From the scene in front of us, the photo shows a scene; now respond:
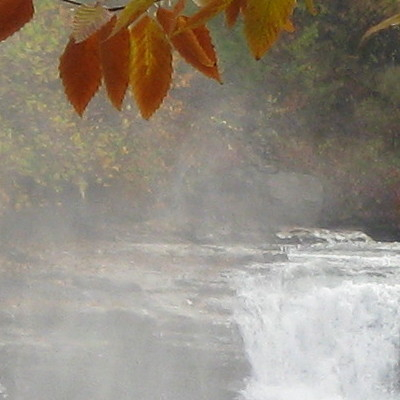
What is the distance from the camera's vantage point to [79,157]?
2.55m

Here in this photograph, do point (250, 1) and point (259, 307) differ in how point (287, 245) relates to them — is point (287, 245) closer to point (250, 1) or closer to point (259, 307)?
point (259, 307)

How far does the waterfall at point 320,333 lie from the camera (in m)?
2.54

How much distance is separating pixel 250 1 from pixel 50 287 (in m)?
2.39

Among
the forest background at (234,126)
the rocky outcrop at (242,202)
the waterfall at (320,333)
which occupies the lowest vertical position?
the waterfall at (320,333)

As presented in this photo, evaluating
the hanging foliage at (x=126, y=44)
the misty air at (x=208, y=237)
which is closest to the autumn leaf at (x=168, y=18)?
the hanging foliage at (x=126, y=44)

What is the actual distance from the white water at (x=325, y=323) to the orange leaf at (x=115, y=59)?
2.28 metres

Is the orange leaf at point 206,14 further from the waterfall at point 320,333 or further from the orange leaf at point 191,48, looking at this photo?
the waterfall at point 320,333

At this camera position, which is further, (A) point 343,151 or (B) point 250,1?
(A) point 343,151

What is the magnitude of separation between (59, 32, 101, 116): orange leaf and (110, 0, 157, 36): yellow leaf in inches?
1.0

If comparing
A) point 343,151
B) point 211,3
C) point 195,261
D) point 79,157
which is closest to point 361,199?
point 343,151

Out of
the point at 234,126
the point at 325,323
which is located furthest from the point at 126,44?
the point at 325,323

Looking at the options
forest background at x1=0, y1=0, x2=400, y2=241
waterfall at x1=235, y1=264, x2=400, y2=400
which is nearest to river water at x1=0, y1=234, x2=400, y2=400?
waterfall at x1=235, y1=264, x2=400, y2=400

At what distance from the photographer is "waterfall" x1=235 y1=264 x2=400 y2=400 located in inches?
99.8

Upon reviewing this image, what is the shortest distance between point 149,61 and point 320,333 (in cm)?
238
